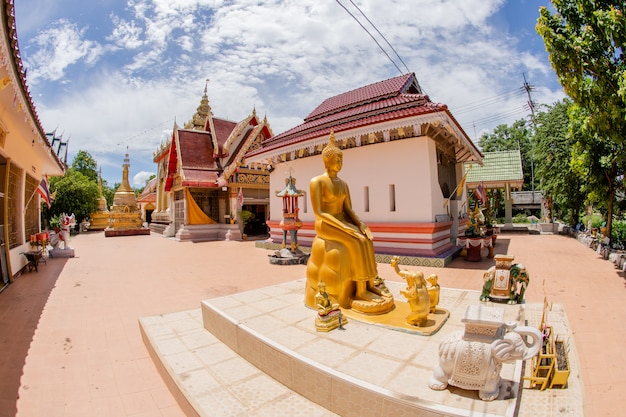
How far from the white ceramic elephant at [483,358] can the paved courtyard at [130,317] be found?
3.54 feet

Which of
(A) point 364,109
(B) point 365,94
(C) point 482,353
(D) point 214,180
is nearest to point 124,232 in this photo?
(D) point 214,180

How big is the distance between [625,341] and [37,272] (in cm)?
1391

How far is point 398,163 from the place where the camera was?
1062cm

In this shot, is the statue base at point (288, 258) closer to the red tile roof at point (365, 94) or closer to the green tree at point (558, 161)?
the red tile roof at point (365, 94)

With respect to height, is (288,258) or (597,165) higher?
(597,165)

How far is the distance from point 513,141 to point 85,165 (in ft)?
177

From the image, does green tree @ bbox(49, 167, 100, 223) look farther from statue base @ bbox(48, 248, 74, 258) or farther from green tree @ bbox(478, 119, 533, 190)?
green tree @ bbox(478, 119, 533, 190)

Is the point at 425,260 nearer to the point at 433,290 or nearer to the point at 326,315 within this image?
the point at 433,290

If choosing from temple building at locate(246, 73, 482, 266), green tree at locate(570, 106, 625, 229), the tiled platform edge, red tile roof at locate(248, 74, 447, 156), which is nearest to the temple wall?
temple building at locate(246, 73, 482, 266)

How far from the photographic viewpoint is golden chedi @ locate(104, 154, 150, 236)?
24.5 meters

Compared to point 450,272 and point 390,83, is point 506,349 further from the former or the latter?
point 390,83

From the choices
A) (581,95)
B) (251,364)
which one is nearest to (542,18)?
(581,95)

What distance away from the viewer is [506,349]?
2.52 metres

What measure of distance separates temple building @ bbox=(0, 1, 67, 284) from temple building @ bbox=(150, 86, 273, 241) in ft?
24.7
